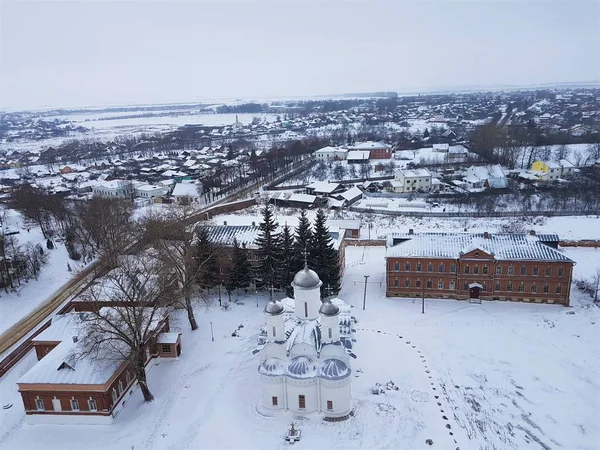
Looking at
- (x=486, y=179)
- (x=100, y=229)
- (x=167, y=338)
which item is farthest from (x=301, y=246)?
(x=486, y=179)

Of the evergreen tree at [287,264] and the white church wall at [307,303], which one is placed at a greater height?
the white church wall at [307,303]

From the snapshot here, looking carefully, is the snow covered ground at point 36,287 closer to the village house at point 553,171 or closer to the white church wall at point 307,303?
the white church wall at point 307,303

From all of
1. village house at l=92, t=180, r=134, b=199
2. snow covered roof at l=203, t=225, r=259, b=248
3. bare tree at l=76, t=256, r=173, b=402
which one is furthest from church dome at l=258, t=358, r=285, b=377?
village house at l=92, t=180, r=134, b=199

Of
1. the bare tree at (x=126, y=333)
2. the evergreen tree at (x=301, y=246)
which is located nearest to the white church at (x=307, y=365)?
the bare tree at (x=126, y=333)

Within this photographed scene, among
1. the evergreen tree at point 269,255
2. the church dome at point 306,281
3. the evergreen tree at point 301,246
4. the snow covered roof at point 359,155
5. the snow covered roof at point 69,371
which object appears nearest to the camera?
the snow covered roof at point 69,371

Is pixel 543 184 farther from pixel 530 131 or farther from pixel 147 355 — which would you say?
pixel 147 355

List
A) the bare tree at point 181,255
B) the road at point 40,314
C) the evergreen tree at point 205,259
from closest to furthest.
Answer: the road at point 40,314, the bare tree at point 181,255, the evergreen tree at point 205,259

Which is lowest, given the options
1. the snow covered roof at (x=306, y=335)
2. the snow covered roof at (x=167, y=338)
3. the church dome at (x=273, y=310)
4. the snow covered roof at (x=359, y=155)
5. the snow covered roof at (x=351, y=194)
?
the snow covered roof at (x=351, y=194)

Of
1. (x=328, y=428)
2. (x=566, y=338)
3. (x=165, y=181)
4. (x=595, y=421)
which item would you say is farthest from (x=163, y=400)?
(x=165, y=181)
